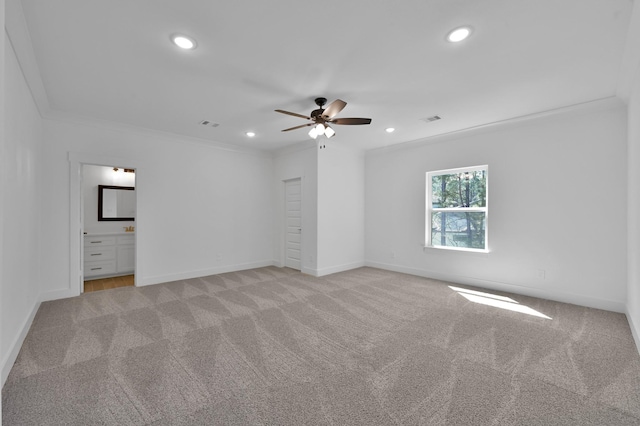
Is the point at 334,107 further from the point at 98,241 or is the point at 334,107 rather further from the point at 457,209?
the point at 98,241

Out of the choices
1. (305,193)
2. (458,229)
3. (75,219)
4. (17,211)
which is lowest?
(458,229)

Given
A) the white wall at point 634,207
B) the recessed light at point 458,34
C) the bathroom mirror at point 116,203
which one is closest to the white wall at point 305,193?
the bathroom mirror at point 116,203

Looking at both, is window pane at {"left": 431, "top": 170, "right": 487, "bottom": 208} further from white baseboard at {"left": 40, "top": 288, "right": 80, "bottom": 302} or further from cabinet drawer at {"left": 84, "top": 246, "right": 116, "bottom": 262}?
cabinet drawer at {"left": 84, "top": 246, "right": 116, "bottom": 262}

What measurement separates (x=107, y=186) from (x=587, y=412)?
7.36 metres

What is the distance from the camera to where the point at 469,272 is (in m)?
4.80

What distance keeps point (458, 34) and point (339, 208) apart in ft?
12.6

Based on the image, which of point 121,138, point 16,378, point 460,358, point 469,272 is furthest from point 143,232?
point 469,272

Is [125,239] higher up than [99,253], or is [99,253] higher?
[125,239]

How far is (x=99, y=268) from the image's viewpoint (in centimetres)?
532

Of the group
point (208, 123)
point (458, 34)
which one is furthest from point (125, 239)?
point (458, 34)

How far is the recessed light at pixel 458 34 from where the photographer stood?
222 cm

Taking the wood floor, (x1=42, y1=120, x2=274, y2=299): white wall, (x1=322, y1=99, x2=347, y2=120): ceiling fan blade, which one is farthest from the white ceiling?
the wood floor

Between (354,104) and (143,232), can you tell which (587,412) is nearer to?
(354,104)

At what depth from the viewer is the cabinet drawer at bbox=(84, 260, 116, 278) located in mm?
5203
